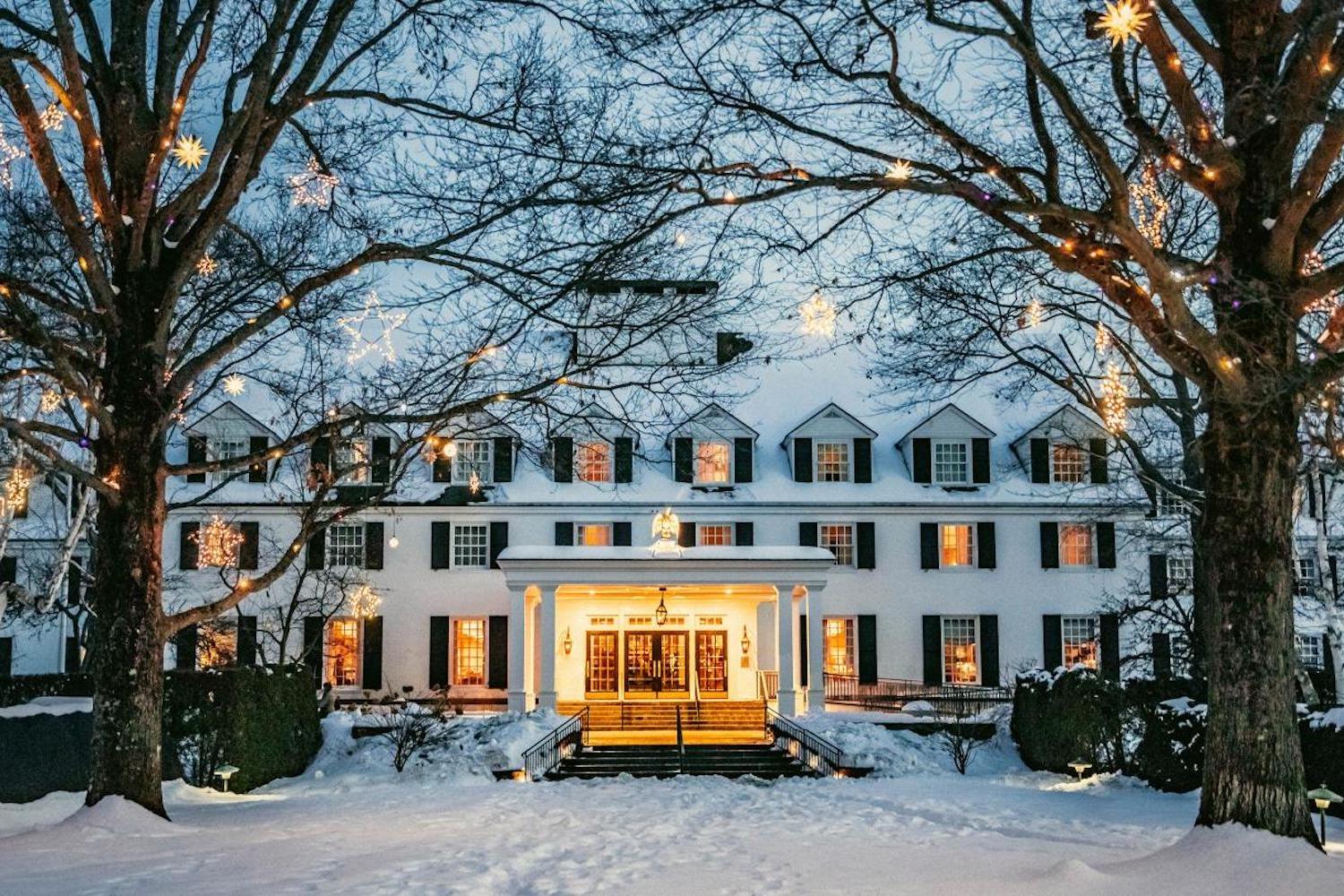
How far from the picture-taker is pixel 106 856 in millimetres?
9008

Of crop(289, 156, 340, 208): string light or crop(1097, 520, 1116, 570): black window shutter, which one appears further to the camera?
crop(1097, 520, 1116, 570): black window shutter

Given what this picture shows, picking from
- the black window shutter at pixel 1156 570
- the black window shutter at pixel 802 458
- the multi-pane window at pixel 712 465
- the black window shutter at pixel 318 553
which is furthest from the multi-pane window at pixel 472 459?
the black window shutter at pixel 1156 570

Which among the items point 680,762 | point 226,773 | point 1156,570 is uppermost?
point 1156,570

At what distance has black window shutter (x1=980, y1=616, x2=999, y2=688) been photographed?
3262 centimetres

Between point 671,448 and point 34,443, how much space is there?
2384cm

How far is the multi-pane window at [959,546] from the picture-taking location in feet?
109

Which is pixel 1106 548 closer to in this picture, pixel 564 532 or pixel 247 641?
pixel 564 532

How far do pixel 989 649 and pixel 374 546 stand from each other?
1700 cm

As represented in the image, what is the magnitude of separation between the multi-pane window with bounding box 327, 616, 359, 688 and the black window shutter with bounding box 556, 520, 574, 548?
589cm

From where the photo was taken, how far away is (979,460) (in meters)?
33.9

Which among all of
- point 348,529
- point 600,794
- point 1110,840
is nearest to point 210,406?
point 348,529

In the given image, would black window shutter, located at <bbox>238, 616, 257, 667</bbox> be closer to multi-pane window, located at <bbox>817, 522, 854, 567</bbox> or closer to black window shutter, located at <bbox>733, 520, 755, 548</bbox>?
black window shutter, located at <bbox>733, 520, 755, 548</bbox>

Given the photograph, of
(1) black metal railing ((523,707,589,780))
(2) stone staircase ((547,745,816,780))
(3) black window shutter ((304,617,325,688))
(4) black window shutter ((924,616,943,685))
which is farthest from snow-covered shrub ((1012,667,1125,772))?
(3) black window shutter ((304,617,325,688))

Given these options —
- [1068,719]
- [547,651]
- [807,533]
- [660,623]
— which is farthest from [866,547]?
[1068,719]
